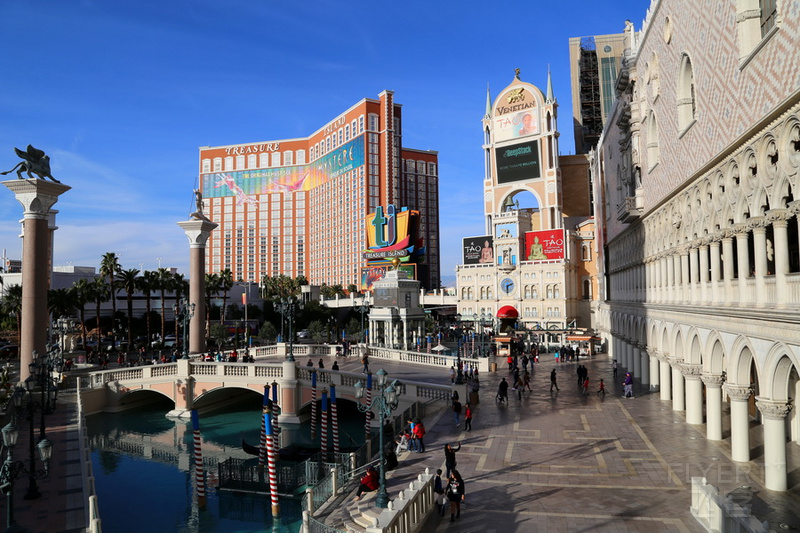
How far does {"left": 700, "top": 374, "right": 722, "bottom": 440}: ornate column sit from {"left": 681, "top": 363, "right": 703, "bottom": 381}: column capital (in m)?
1.61

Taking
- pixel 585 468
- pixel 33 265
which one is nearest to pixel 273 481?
pixel 585 468

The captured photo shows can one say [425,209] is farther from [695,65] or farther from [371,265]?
[695,65]

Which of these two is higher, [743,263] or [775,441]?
[743,263]

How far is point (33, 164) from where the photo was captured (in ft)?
114

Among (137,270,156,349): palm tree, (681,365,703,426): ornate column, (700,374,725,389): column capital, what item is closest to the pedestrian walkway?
(681,365,703,426): ornate column

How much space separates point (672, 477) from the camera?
1644 cm

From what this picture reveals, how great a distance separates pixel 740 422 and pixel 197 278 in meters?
39.6

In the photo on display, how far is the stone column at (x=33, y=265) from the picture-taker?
1341 inches

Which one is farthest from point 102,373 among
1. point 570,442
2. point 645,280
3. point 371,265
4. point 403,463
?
point 371,265

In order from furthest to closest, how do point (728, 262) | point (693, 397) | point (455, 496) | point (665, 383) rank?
point (665, 383) → point (693, 397) → point (728, 262) → point (455, 496)

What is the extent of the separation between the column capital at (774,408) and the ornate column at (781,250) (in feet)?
8.93

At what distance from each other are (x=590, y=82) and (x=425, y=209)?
6269 centimetres

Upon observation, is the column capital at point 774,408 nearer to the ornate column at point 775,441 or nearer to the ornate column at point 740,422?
the ornate column at point 775,441

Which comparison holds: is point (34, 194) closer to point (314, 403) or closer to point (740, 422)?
point (314, 403)
